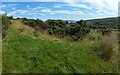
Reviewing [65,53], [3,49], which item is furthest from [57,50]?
[3,49]

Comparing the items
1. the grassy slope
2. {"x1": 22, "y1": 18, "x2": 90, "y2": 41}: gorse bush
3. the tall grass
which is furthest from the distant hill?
the grassy slope

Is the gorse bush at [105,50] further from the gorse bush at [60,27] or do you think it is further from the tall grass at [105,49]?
the gorse bush at [60,27]

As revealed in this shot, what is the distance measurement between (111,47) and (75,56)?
148 centimetres

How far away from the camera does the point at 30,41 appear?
1048 centimetres

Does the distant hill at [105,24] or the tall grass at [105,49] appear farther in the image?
the distant hill at [105,24]

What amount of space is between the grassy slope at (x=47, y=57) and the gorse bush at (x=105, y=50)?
0.69 feet

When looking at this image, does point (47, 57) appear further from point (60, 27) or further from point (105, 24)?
point (105, 24)

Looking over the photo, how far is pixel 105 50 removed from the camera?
33.6 feet

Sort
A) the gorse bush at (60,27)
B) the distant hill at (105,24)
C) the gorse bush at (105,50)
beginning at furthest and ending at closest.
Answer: the distant hill at (105,24) → the gorse bush at (60,27) → the gorse bush at (105,50)

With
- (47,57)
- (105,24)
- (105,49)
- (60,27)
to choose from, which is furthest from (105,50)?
(105,24)

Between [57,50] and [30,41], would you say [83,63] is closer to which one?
[57,50]

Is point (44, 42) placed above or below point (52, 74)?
above

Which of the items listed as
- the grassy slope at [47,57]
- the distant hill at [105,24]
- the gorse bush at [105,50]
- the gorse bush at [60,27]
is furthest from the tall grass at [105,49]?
the distant hill at [105,24]

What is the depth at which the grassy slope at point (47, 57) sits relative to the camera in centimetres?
861
